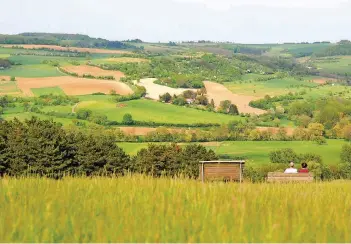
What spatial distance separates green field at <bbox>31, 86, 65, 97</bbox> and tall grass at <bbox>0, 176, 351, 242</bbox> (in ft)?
526

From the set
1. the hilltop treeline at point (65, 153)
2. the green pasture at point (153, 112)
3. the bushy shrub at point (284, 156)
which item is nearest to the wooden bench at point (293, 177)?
the hilltop treeline at point (65, 153)

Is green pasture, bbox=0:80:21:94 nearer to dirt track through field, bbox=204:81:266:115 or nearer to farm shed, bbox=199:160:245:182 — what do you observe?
dirt track through field, bbox=204:81:266:115

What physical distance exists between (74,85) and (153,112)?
109 feet

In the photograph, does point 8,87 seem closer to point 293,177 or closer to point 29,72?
point 29,72

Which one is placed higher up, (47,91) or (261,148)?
(47,91)

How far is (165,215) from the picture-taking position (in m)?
5.56

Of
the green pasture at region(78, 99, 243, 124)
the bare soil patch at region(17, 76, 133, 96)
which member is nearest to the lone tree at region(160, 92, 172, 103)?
the bare soil patch at region(17, 76, 133, 96)

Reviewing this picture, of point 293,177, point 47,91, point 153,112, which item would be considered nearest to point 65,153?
point 293,177

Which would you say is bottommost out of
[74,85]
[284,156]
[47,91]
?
[284,156]

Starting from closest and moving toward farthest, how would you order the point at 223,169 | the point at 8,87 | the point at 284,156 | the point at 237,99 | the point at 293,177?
1. the point at 223,169
2. the point at 293,177
3. the point at 284,156
4. the point at 8,87
5. the point at 237,99

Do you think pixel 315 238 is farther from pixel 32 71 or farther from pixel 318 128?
pixel 32 71

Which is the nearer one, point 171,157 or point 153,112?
point 171,157

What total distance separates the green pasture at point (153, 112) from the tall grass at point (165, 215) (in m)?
135

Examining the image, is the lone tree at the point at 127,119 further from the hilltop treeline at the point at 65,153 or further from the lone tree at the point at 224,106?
the hilltop treeline at the point at 65,153
